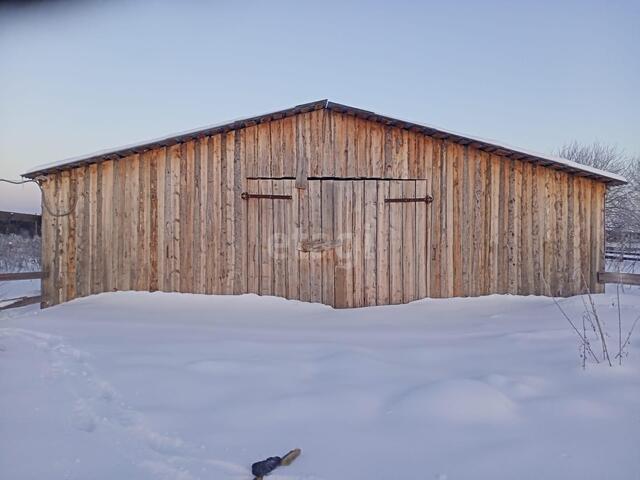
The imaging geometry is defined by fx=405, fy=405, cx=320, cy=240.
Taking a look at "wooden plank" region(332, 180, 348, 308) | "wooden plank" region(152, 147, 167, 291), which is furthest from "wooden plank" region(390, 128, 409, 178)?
"wooden plank" region(152, 147, 167, 291)

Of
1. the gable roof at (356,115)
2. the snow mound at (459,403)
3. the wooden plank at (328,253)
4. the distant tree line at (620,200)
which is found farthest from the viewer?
the distant tree line at (620,200)

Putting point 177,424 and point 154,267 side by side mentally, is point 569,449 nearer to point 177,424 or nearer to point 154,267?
point 177,424

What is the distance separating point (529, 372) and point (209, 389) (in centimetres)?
273

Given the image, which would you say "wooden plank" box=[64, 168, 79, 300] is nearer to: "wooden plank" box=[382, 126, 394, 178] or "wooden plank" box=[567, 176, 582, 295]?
"wooden plank" box=[382, 126, 394, 178]

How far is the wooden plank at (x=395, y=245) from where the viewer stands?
763 centimetres

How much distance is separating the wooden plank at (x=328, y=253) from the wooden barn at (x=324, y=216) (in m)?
0.02

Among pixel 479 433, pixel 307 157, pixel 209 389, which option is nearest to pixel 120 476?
pixel 209 389

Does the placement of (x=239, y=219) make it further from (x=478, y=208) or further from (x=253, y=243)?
(x=478, y=208)

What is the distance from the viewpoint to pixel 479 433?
2562mm

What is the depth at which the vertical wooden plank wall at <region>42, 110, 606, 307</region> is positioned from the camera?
296 inches

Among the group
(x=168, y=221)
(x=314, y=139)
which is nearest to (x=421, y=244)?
(x=314, y=139)

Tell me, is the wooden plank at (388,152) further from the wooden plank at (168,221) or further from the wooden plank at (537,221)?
the wooden plank at (168,221)

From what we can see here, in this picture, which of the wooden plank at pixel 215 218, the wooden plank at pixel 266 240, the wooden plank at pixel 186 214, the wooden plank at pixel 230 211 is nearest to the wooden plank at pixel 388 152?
the wooden plank at pixel 266 240

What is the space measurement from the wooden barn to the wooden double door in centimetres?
2
